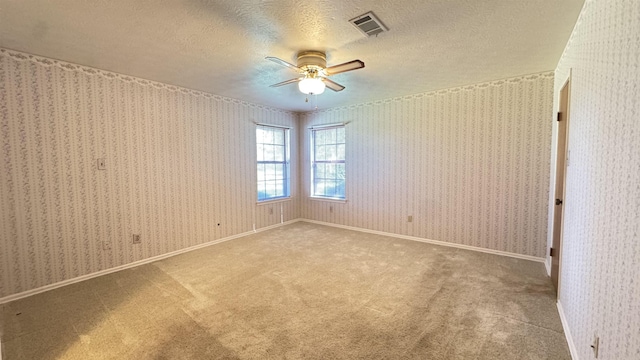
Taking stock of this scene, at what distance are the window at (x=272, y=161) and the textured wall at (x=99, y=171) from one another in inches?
26.9

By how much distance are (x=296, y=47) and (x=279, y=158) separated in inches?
123

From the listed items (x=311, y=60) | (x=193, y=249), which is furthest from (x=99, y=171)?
(x=311, y=60)

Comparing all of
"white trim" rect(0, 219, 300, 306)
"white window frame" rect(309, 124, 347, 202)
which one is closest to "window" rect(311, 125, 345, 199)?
"white window frame" rect(309, 124, 347, 202)

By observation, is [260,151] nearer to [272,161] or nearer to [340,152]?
[272,161]

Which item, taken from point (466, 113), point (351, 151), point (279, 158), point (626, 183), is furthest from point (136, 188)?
point (466, 113)

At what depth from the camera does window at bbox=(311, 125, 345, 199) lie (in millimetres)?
5211

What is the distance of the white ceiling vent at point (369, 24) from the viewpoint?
1951 millimetres

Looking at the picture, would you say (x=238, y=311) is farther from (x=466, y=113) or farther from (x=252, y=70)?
(x=466, y=113)

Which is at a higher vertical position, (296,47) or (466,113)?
(296,47)

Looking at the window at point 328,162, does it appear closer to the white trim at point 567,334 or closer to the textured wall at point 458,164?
the textured wall at point 458,164

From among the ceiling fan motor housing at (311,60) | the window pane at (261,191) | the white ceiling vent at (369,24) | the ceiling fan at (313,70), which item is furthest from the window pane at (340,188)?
the white ceiling vent at (369,24)

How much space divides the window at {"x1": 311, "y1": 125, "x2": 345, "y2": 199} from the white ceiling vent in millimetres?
2945

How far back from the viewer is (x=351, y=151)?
4961mm

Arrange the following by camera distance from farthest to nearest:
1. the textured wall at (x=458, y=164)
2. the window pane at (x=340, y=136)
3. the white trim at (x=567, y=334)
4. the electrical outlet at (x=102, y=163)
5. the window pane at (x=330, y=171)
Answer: the window pane at (x=330, y=171)
the window pane at (x=340, y=136)
the textured wall at (x=458, y=164)
the electrical outlet at (x=102, y=163)
the white trim at (x=567, y=334)
